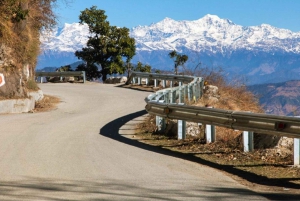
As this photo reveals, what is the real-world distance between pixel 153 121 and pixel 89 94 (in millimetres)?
11762

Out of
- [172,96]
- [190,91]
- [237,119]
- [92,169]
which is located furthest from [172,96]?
[92,169]

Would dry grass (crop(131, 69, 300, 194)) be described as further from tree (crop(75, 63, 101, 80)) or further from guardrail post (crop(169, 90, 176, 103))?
tree (crop(75, 63, 101, 80))

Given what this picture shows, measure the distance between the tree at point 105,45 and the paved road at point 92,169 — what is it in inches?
1298

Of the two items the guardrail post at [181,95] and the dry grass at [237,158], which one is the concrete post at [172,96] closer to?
the guardrail post at [181,95]

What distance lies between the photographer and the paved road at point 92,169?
696 centimetres

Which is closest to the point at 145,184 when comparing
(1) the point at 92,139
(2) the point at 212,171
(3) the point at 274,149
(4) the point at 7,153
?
(2) the point at 212,171

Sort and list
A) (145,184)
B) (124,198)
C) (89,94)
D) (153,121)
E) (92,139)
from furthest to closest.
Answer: (89,94), (153,121), (92,139), (145,184), (124,198)

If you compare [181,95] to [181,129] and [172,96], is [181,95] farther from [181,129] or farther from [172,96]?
[181,129]

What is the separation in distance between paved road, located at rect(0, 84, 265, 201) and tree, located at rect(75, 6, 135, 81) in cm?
3296

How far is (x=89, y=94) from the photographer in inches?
1024

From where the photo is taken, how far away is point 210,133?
1108cm

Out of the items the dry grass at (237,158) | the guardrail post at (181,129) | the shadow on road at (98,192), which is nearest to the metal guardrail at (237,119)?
the guardrail post at (181,129)

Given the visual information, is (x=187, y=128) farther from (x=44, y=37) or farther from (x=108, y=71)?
(x=108, y=71)

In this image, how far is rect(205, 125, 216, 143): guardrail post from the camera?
11055mm
